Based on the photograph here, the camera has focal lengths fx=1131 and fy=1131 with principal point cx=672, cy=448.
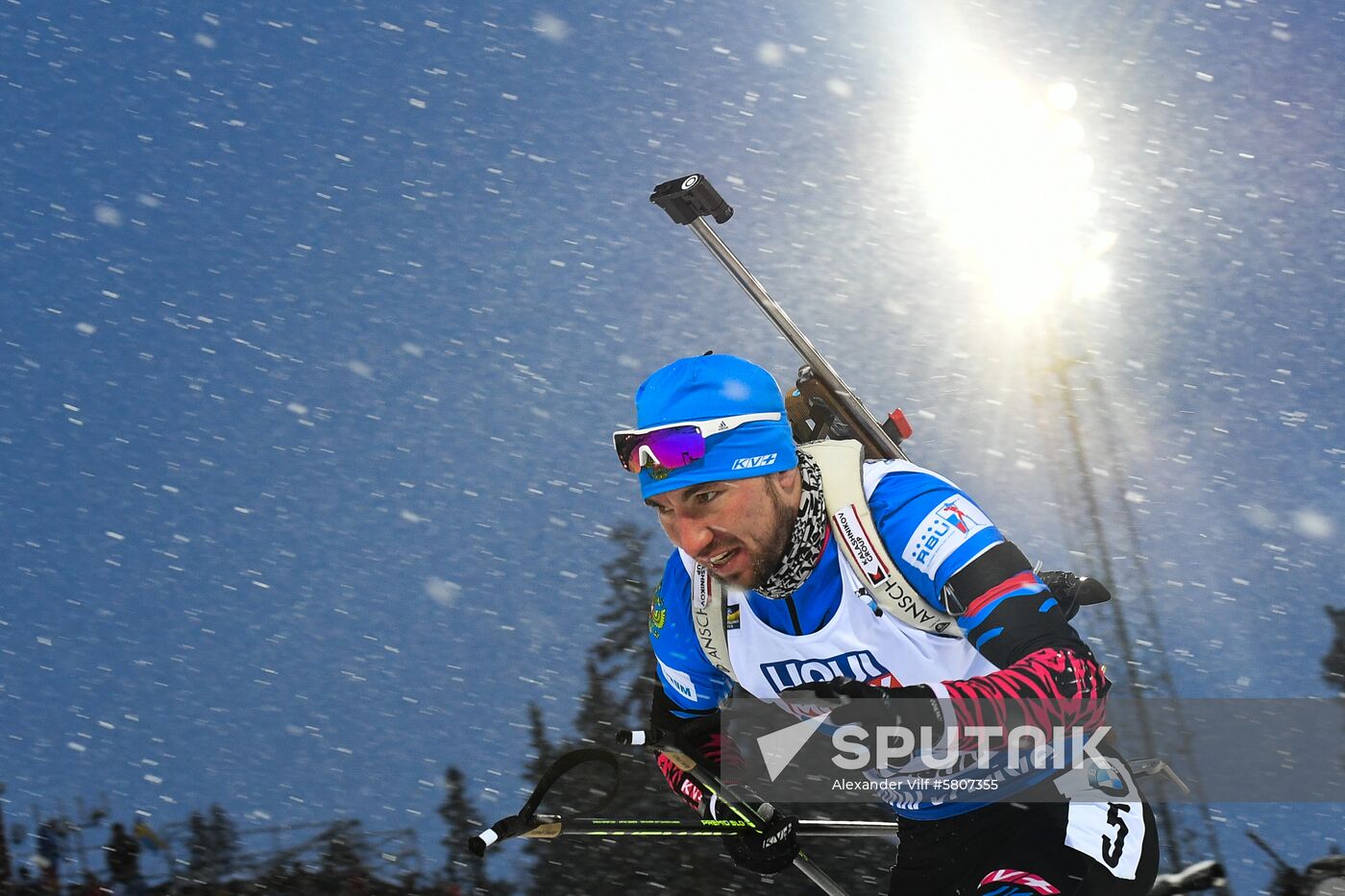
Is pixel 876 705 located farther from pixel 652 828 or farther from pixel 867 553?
pixel 652 828

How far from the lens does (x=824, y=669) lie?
3508 millimetres

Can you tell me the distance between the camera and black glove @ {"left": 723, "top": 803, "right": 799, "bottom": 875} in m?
3.79

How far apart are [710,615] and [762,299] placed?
1284 mm

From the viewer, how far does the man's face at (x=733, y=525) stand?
3.31 meters

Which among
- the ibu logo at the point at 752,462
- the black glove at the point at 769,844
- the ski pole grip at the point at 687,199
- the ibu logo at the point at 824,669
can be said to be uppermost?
the ski pole grip at the point at 687,199

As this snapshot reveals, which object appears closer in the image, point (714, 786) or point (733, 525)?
point (733, 525)

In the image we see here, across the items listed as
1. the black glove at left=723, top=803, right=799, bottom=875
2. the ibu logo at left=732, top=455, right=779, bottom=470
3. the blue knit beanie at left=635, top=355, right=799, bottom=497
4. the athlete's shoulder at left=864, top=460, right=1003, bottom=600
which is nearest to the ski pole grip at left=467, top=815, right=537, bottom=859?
the black glove at left=723, top=803, right=799, bottom=875

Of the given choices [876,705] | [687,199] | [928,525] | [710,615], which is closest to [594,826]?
[710,615]

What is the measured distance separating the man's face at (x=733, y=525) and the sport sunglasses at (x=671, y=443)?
4.1 inches

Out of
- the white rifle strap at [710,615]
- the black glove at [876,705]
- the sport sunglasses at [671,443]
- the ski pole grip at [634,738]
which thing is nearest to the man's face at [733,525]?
the sport sunglasses at [671,443]

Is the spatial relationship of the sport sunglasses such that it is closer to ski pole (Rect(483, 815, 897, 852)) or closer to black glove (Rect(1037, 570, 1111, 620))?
black glove (Rect(1037, 570, 1111, 620))

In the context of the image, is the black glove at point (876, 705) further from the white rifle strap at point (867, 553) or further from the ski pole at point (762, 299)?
the ski pole at point (762, 299)

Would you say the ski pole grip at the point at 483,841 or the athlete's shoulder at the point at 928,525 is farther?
the ski pole grip at the point at 483,841

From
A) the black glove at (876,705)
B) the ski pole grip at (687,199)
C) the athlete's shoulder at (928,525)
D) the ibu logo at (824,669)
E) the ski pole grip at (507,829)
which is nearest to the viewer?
the black glove at (876,705)
